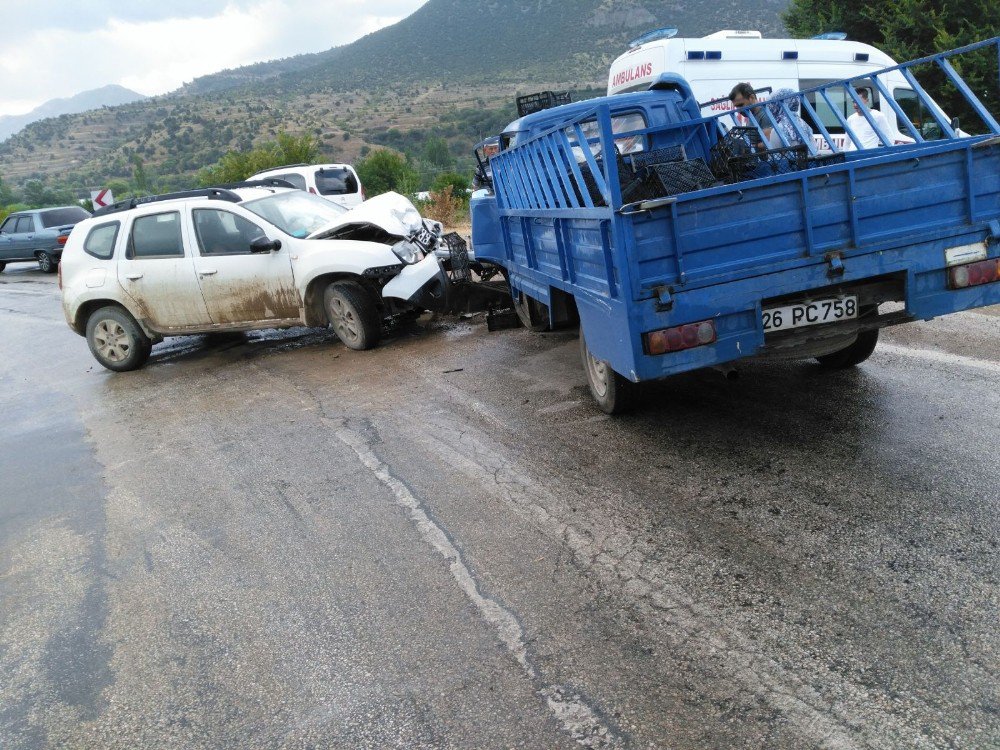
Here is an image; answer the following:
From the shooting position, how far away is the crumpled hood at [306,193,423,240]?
8.75 meters

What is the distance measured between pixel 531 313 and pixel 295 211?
323 centimetres

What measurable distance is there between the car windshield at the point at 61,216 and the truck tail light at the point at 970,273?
25.5 m

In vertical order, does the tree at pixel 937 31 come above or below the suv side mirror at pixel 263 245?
above

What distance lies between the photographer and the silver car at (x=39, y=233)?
79.9ft

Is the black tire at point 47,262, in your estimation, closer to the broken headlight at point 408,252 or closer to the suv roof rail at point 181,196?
the suv roof rail at point 181,196

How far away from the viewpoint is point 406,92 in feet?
211

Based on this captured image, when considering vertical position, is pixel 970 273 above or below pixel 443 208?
below

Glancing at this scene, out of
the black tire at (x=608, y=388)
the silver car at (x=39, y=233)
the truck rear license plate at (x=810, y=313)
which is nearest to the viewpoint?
the truck rear license plate at (x=810, y=313)

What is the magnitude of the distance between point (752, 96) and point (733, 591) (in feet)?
17.6

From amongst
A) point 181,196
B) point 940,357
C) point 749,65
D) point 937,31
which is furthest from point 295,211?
point 937,31

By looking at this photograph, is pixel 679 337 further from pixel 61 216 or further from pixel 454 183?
pixel 61 216

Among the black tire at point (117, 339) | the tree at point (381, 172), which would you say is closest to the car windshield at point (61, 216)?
the tree at point (381, 172)

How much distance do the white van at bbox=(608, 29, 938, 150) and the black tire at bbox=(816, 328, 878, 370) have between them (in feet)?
22.0

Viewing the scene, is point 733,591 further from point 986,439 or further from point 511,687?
point 986,439
